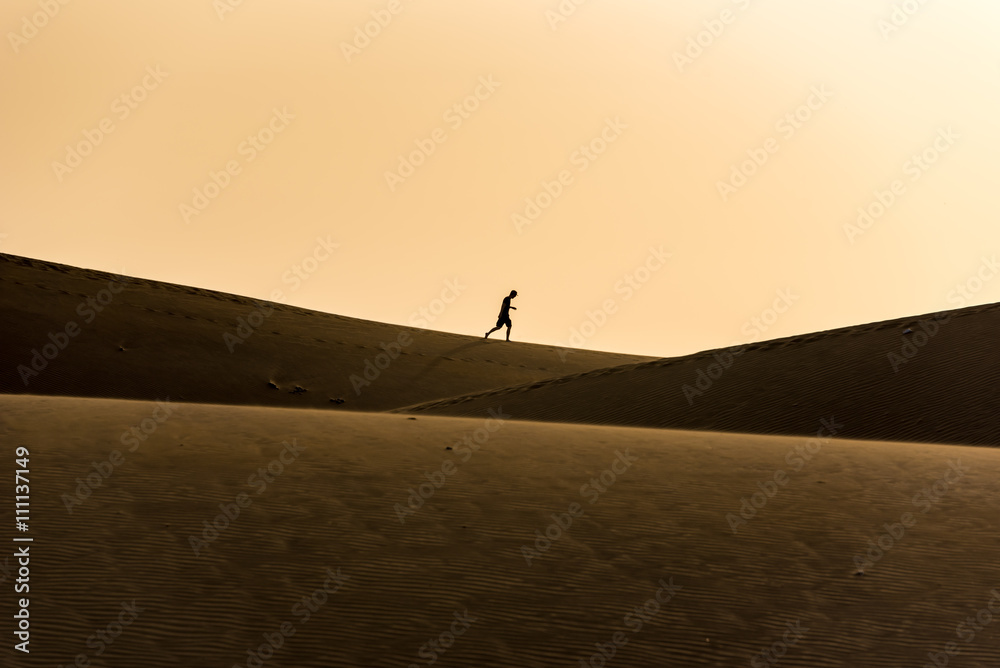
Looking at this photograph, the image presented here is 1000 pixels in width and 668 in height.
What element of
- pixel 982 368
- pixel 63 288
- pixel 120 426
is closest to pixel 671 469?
pixel 120 426

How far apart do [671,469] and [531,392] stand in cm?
947

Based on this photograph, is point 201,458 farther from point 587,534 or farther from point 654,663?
point 654,663

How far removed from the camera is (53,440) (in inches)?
432

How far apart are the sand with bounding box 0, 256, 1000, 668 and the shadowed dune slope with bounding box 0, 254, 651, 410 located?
21.0ft
